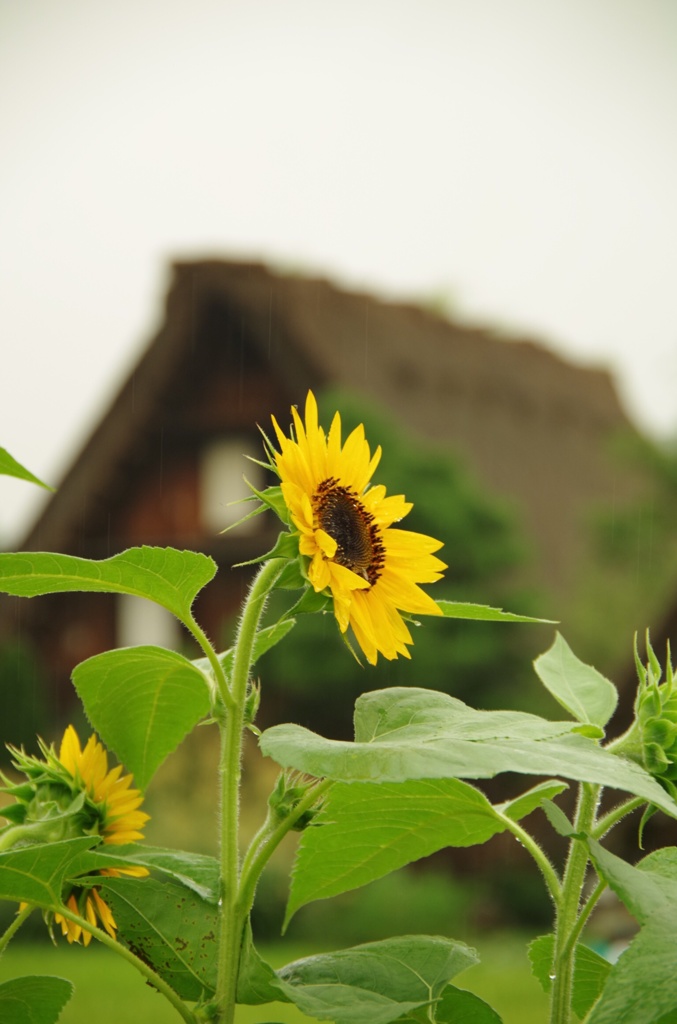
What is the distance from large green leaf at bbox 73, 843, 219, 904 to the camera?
0.34 m

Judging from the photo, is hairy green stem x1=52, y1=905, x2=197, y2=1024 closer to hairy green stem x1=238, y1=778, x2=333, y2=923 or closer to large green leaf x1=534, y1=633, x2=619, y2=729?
hairy green stem x1=238, y1=778, x2=333, y2=923

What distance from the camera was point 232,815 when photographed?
33 centimetres

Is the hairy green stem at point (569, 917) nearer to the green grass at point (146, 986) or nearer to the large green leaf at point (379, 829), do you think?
the large green leaf at point (379, 829)

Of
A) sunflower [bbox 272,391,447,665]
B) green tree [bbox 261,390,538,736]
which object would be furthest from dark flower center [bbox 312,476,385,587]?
green tree [bbox 261,390,538,736]

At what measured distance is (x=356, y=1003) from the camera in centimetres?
31

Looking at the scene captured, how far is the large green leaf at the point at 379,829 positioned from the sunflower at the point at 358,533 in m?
0.05

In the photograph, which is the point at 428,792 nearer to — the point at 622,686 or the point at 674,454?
the point at 622,686

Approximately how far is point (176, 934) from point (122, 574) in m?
0.10

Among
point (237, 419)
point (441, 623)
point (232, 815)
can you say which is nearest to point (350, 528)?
point (232, 815)

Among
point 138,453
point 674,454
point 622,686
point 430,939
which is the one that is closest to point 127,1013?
point 622,686

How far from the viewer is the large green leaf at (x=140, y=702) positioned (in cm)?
39

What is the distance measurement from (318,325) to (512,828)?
641 cm

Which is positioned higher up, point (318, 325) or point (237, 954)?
point (318, 325)

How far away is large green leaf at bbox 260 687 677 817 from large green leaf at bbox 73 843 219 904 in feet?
0.22
